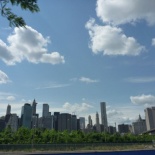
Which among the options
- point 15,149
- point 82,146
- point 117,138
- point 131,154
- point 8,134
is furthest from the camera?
point 117,138

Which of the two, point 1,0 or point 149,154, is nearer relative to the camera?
point 1,0

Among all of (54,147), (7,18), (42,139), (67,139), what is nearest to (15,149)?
(54,147)

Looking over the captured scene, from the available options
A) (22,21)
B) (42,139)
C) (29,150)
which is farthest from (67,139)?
(22,21)

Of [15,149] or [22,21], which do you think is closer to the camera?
[22,21]

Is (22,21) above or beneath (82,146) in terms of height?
above

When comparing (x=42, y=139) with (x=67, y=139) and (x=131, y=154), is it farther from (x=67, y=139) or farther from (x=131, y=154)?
(x=131, y=154)

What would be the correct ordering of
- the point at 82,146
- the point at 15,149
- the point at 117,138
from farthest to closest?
the point at 117,138 < the point at 82,146 < the point at 15,149

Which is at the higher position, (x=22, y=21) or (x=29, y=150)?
(x=22, y=21)

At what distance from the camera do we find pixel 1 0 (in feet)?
32.8

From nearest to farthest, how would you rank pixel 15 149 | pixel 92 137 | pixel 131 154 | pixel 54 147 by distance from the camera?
pixel 131 154, pixel 15 149, pixel 54 147, pixel 92 137

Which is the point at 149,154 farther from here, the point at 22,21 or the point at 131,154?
the point at 22,21

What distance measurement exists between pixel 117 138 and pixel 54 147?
55100mm

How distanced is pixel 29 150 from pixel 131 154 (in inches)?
1216

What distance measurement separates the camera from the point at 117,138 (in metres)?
104
